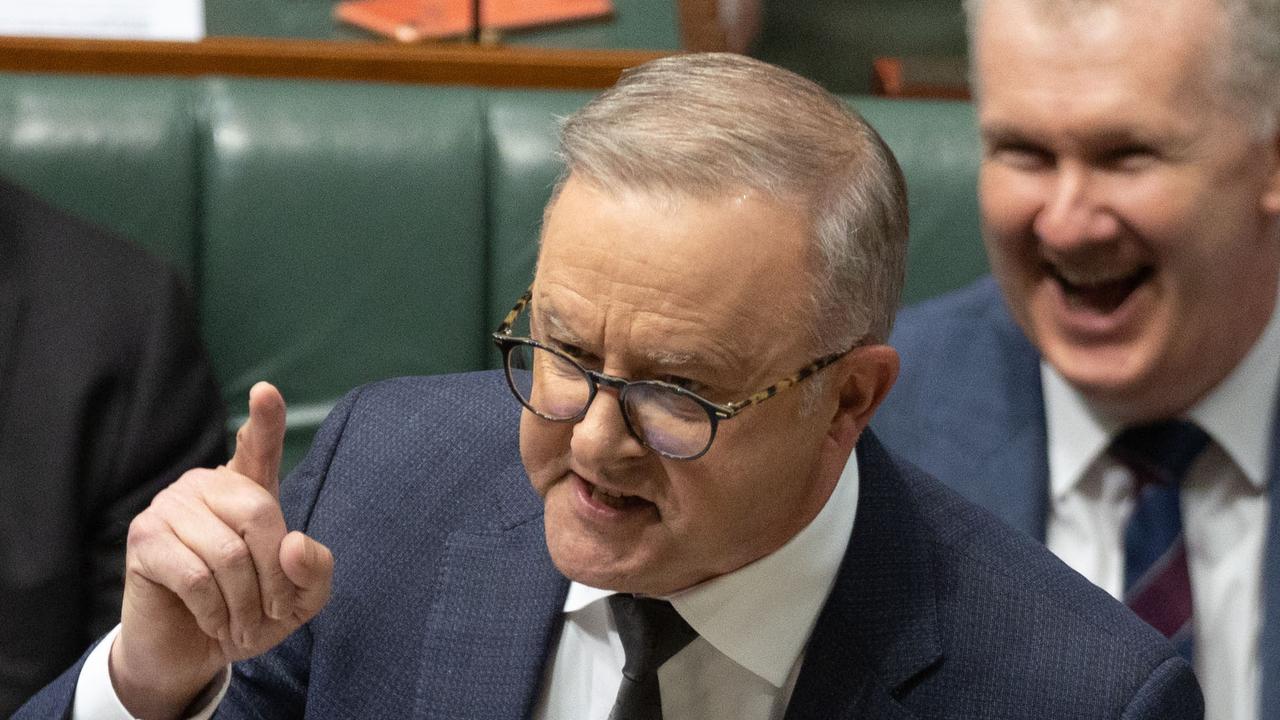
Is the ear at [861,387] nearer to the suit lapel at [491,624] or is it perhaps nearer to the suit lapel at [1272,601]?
the suit lapel at [491,624]

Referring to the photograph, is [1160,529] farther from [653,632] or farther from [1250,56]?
[653,632]

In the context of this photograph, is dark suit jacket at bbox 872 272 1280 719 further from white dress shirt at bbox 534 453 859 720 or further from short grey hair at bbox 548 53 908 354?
short grey hair at bbox 548 53 908 354

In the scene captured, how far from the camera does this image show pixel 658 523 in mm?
1237

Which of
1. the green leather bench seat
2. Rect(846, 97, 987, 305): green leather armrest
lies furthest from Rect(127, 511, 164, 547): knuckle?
Rect(846, 97, 987, 305): green leather armrest

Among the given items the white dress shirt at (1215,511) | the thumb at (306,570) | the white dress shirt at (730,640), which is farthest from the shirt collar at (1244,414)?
the thumb at (306,570)

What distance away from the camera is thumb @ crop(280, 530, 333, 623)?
1207 mm

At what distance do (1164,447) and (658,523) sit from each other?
69cm

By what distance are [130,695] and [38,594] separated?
69 cm

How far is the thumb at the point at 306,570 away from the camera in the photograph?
1207 mm

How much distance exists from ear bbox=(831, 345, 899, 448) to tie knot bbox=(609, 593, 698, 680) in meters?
0.19

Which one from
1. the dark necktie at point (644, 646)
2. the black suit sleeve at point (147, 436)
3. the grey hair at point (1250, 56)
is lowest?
the black suit sleeve at point (147, 436)

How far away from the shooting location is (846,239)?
1.23 meters

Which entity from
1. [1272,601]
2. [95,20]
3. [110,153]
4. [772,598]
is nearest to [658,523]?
[772,598]

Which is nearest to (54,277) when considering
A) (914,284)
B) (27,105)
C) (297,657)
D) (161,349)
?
(161,349)
